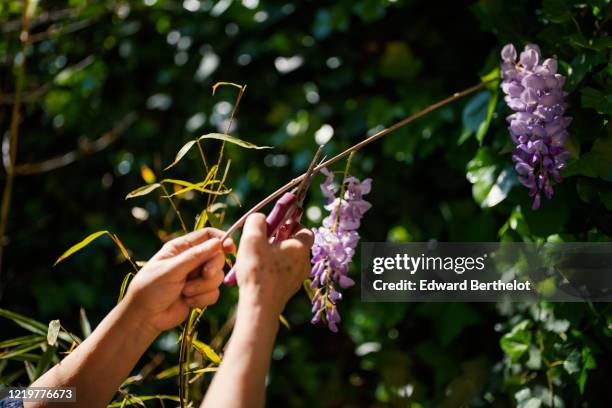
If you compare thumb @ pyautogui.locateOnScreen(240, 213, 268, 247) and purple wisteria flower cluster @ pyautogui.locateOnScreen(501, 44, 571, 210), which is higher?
thumb @ pyautogui.locateOnScreen(240, 213, 268, 247)

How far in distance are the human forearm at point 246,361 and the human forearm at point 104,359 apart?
0.23 m

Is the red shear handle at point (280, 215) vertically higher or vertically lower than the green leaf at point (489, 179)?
higher

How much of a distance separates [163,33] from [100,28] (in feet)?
0.94

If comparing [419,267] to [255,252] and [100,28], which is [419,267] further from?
[100,28]

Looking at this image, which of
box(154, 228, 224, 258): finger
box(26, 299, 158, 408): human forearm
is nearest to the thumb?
box(154, 228, 224, 258): finger

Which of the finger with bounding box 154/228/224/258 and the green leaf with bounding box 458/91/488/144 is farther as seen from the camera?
the green leaf with bounding box 458/91/488/144

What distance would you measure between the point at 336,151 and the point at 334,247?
1.03 metres

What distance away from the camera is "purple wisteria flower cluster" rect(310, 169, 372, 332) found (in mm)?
980

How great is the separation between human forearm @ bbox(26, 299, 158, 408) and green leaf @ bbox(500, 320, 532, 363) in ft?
2.53

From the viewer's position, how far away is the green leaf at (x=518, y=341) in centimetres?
141

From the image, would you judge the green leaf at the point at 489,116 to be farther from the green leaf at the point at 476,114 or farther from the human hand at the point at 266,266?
the human hand at the point at 266,266

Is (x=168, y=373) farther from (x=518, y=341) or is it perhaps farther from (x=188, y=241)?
(x=518, y=341)

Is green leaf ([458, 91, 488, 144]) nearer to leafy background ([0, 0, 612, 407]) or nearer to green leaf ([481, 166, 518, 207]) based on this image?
leafy background ([0, 0, 612, 407])

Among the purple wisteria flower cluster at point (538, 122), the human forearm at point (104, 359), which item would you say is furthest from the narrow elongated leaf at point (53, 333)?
the purple wisteria flower cluster at point (538, 122)
